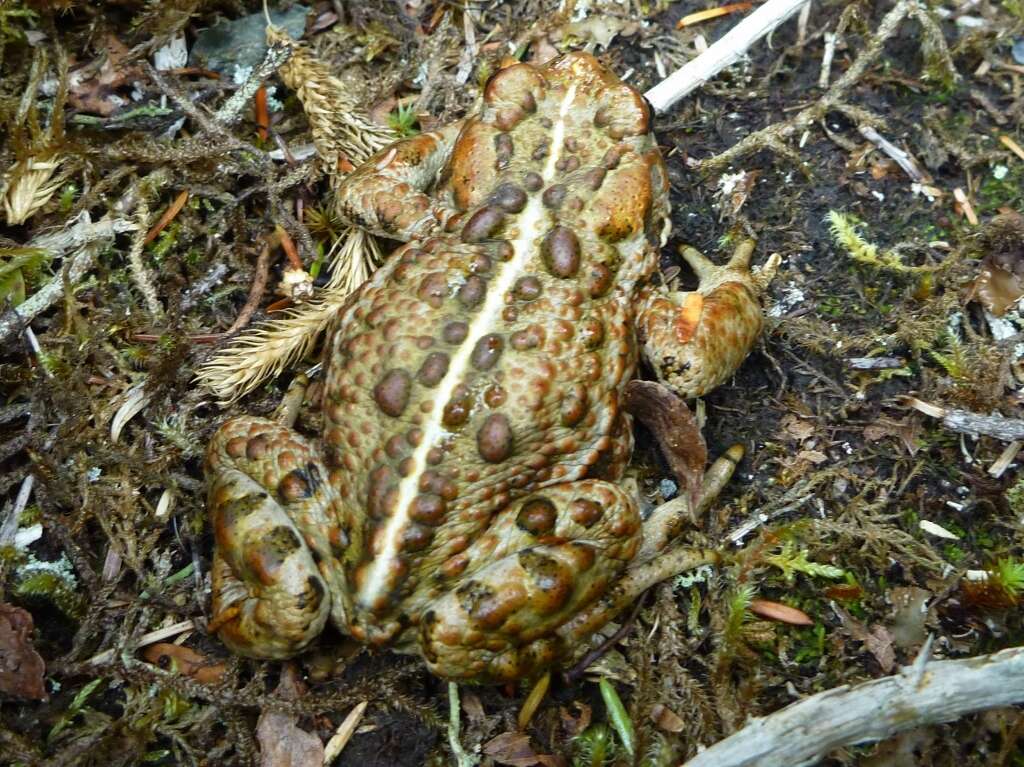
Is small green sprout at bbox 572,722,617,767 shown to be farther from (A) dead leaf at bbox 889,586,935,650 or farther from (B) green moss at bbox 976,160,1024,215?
(B) green moss at bbox 976,160,1024,215

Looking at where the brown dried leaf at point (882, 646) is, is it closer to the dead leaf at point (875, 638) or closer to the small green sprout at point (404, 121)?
the dead leaf at point (875, 638)

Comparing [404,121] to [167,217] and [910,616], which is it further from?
[910,616]

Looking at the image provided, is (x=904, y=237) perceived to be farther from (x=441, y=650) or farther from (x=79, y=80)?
(x=79, y=80)

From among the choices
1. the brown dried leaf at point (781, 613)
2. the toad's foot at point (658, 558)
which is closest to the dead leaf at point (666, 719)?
the toad's foot at point (658, 558)

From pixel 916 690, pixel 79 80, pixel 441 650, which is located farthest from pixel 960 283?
pixel 79 80

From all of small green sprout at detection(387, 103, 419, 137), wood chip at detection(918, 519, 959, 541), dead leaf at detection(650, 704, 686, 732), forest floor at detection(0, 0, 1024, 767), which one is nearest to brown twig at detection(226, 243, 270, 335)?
forest floor at detection(0, 0, 1024, 767)

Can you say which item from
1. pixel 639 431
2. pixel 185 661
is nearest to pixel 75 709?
pixel 185 661
